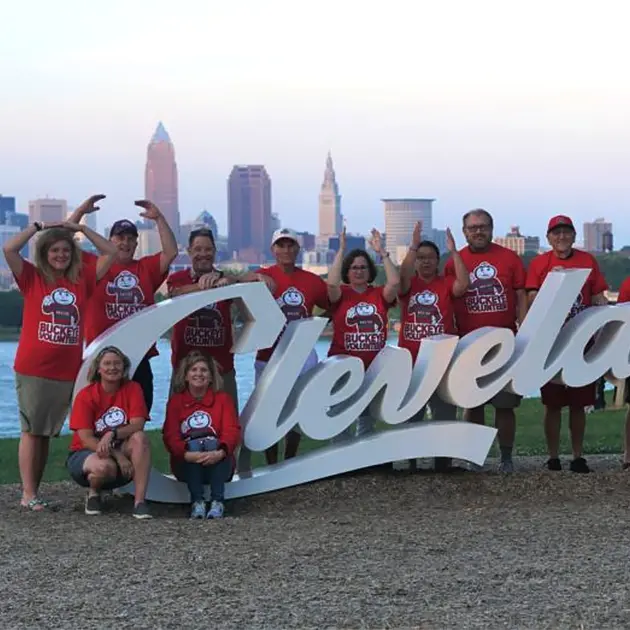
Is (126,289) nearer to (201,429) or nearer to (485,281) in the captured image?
(201,429)

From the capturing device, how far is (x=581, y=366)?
9.77m

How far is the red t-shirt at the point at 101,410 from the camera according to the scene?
852 cm

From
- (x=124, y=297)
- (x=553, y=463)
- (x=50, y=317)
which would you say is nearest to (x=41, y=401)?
→ (x=50, y=317)

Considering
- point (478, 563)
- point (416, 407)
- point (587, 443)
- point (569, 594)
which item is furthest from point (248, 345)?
point (587, 443)

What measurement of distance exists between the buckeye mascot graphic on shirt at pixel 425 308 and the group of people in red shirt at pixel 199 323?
0.03 ft

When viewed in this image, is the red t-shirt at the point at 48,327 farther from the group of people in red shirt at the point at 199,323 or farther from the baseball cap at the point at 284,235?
the baseball cap at the point at 284,235

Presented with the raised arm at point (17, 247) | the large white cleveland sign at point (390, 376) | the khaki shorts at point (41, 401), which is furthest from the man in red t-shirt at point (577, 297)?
the raised arm at point (17, 247)

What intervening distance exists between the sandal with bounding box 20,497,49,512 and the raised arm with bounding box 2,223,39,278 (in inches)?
63.0

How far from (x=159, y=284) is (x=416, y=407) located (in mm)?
2151

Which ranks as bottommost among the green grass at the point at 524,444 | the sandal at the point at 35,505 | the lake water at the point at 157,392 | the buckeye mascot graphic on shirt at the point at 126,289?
the lake water at the point at 157,392

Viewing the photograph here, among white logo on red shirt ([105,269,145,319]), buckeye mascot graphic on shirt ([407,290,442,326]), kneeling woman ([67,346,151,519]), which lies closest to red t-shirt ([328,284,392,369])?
buckeye mascot graphic on shirt ([407,290,442,326])

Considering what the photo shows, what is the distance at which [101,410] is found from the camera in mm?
8570

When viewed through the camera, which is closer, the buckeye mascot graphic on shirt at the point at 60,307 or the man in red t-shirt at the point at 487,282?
the buckeye mascot graphic on shirt at the point at 60,307

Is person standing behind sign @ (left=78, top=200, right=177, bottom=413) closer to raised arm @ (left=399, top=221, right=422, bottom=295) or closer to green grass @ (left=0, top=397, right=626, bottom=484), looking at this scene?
raised arm @ (left=399, top=221, right=422, bottom=295)
